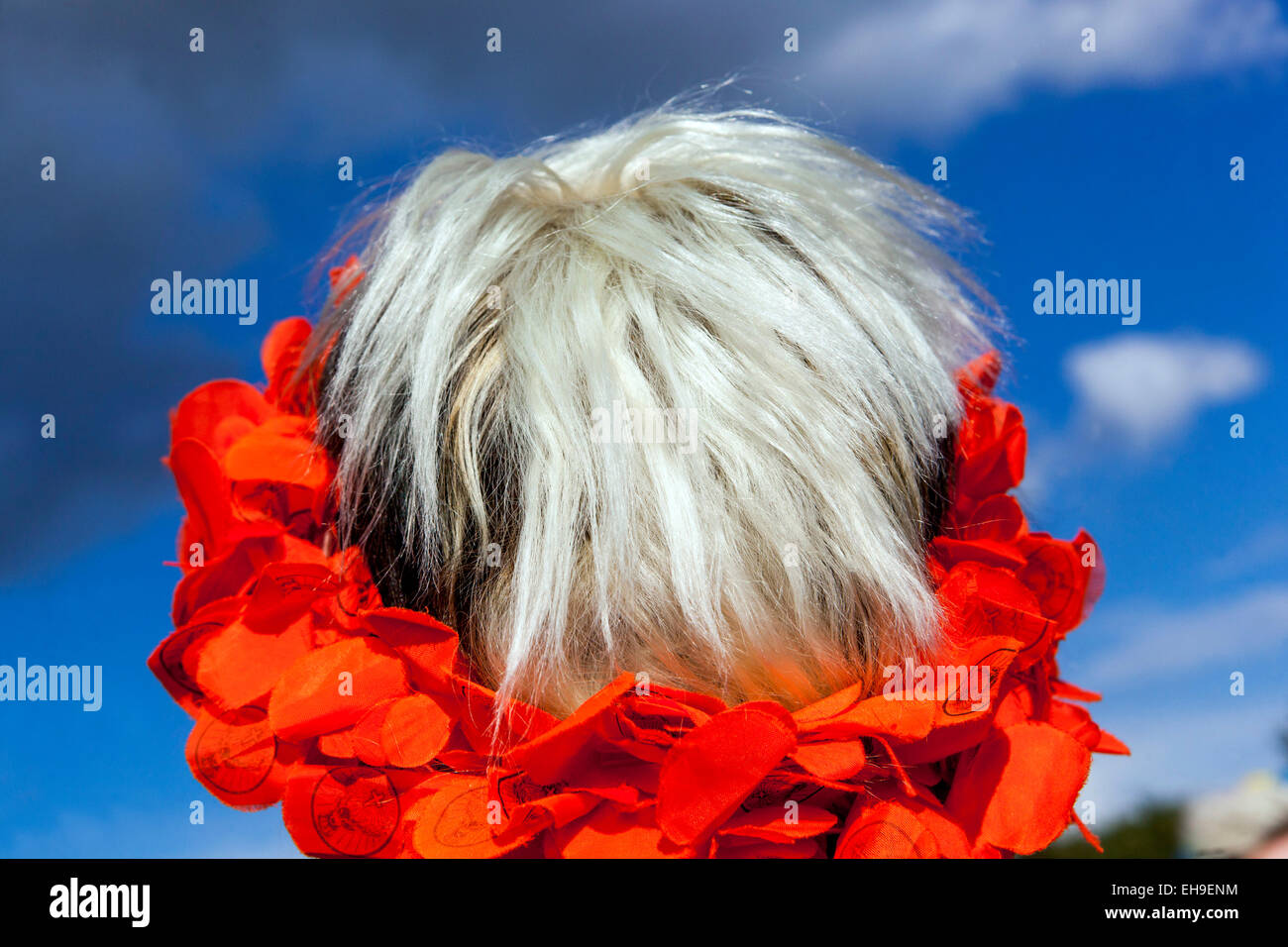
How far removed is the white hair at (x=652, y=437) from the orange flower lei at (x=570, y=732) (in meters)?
0.08

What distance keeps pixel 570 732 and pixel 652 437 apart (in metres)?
0.41

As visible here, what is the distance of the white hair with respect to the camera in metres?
1.22

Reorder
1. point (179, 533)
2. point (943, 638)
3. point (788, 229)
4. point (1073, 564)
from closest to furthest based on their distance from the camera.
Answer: point (943, 638) → point (788, 229) → point (1073, 564) → point (179, 533)

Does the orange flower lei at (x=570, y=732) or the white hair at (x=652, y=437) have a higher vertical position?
the white hair at (x=652, y=437)

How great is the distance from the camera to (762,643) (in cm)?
123

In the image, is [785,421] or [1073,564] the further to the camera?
[1073,564]

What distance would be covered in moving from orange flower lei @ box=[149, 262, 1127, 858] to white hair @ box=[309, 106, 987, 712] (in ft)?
0.26

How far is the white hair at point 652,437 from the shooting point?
122 centimetres

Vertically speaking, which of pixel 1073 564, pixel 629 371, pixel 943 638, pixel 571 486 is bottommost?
pixel 943 638

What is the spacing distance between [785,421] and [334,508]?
2.62 ft

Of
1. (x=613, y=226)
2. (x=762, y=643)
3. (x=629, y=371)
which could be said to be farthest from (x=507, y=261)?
(x=762, y=643)

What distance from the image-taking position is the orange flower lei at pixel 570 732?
118 centimetres

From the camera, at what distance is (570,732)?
3.74 ft

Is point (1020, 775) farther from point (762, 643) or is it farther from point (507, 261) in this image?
point (507, 261)
